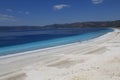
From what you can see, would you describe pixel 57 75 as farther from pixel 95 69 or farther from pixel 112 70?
pixel 112 70

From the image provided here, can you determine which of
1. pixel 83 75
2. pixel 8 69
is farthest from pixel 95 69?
pixel 8 69

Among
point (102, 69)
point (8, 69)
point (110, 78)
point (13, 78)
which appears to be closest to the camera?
point (110, 78)

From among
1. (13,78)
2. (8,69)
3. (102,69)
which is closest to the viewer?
(13,78)

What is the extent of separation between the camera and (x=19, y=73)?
10641mm

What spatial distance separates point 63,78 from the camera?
30.5 feet

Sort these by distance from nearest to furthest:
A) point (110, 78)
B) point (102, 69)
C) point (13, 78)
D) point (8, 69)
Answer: point (110, 78) → point (13, 78) → point (102, 69) → point (8, 69)

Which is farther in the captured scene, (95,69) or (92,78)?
(95,69)

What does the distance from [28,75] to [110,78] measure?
3.97 m

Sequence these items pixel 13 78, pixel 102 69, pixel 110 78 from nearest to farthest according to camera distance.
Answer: pixel 110 78 < pixel 13 78 < pixel 102 69

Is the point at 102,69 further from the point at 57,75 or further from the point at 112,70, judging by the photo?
the point at 57,75

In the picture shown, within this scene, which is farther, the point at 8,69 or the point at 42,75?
the point at 8,69

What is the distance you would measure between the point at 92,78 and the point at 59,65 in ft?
12.3

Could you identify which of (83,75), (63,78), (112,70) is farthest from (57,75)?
(112,70)

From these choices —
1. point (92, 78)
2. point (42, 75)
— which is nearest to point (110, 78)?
point (92, 78)
